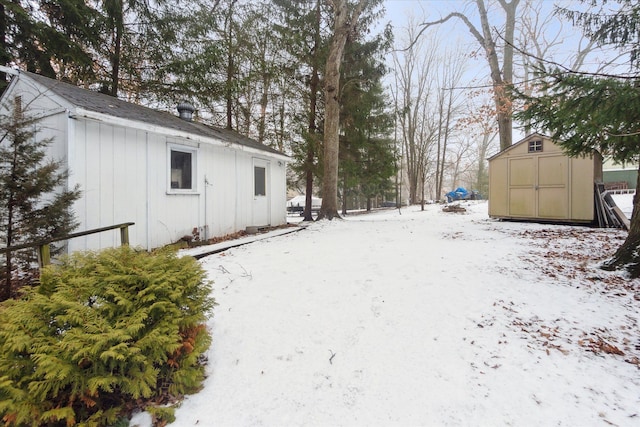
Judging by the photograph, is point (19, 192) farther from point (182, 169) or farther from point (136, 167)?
point (182, 169)

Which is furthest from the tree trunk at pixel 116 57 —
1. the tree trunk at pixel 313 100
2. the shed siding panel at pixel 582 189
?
the shed siding panel at pixel 582 189

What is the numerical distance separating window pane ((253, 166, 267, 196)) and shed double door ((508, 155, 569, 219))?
8.24 meters

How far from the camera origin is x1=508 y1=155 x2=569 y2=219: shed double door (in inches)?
352

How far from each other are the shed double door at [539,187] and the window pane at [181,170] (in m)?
10.0

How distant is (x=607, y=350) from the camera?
235cm

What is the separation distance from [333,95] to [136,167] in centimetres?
652

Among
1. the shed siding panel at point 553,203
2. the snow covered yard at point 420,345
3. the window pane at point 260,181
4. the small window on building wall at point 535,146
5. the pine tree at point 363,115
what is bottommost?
the snow covered yard at point 420,345

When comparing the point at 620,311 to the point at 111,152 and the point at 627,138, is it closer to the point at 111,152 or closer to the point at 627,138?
the point at 627,138

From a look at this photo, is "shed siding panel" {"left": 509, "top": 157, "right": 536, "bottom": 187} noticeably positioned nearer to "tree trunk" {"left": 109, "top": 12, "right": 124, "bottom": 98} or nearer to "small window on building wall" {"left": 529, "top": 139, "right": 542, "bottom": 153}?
"small window on building wall" {"left": 529, "top": 139, "right": 542, "bottom": 153}

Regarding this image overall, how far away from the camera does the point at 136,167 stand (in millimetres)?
5531

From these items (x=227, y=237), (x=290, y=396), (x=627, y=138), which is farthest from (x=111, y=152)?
(x=627, y=138)

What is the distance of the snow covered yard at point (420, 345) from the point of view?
1.82 metres

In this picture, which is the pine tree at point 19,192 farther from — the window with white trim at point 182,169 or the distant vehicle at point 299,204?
the distant vehicle at point 299,204

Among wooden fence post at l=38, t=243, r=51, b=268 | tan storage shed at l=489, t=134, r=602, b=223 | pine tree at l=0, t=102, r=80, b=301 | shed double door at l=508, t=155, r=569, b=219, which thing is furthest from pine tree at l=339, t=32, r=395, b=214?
wooden fence post at l=38, t=243, r=51, b=268
